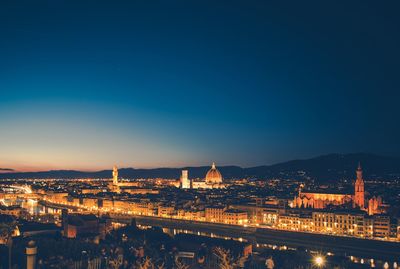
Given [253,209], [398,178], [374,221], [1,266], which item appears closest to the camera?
[1,266]

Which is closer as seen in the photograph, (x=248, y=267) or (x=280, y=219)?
(x=248, y=267)

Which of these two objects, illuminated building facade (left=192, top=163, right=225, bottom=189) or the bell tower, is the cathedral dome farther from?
the bell tower

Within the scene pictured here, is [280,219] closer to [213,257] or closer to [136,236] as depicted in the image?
[136,236]

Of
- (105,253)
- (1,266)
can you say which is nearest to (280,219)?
(105,253)

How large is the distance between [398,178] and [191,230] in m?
54.9

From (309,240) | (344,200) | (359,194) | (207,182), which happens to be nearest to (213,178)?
(207,182)

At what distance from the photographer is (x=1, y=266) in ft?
62.2

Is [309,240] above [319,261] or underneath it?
underneath

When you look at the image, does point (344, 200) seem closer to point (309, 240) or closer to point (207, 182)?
point (309, 240)

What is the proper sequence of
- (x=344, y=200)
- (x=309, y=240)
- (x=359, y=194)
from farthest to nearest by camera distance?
(x=344, y=200) < (x=359, y=194) < (x=309, y=240)

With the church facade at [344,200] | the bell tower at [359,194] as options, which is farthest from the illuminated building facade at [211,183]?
the bell tower at [359,194]

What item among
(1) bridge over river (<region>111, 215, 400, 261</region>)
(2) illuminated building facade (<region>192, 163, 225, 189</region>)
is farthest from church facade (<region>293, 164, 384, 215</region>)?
(2) illuminated building facade (<region>192, 163, 225, 189</region>)

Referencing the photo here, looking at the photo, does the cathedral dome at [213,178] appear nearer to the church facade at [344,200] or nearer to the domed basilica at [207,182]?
the domed basilica at [207,182]

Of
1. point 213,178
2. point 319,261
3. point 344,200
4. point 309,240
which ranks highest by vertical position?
point 213,178
